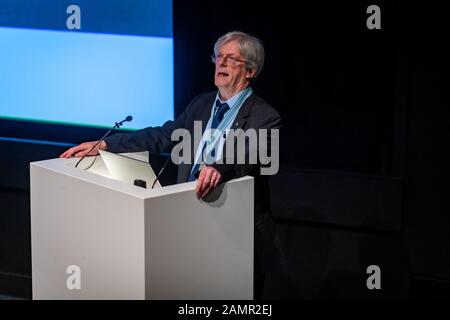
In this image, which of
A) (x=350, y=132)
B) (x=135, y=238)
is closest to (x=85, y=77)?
(x=350, y=132)

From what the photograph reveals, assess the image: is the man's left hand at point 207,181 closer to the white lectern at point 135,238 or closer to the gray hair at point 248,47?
the white lectern at point 135,238

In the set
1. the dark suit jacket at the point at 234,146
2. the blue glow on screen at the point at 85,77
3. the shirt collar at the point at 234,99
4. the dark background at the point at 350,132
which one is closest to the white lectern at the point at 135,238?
the dark suit jacket at the point at 234,146

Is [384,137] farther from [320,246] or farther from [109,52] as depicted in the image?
[109,52]

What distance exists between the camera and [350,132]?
15.1 feet

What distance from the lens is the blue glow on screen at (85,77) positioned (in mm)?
4965

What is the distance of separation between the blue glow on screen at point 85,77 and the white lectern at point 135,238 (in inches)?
47.9

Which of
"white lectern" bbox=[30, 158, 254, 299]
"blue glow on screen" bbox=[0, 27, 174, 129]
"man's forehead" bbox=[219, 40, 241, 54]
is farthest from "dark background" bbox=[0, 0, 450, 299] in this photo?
"white lectern" bbox=[30, 158, 254, 299]

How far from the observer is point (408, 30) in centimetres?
436

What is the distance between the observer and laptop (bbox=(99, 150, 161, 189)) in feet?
12.2

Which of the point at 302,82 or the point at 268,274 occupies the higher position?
the point at 302,82

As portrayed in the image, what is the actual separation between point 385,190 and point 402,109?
389 millimetres

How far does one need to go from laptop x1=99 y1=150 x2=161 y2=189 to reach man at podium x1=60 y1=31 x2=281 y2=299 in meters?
0.17

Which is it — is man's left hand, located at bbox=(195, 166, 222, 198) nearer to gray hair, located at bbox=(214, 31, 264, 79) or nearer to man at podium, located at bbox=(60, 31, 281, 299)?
man at podium, located at bbox=(60, 31, 281, 299)
